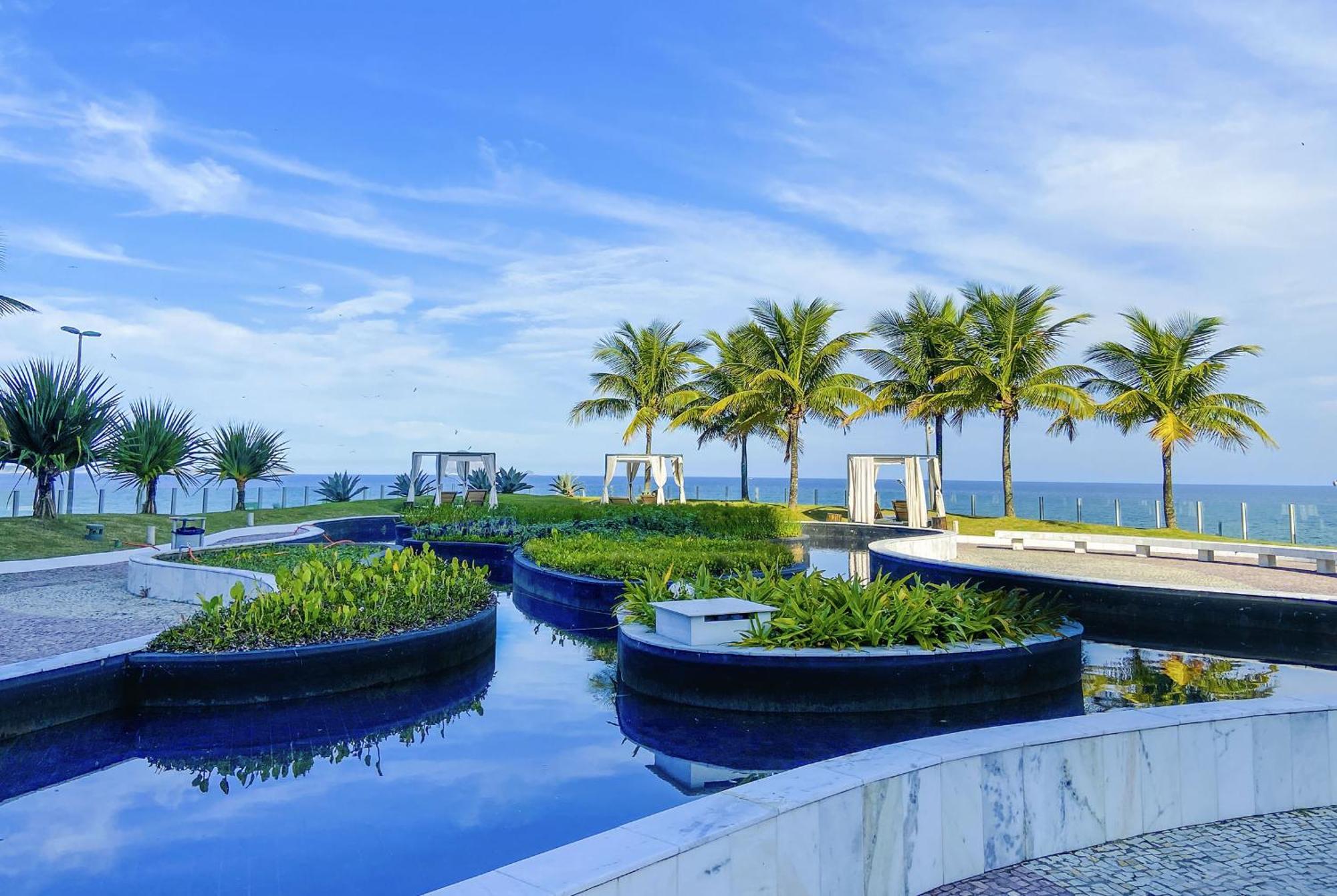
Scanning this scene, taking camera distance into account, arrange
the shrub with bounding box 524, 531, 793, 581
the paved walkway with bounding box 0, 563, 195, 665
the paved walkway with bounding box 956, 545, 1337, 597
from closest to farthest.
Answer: the paved walkway with bounding box 0, 563, 195, 665 < the shrub with bounding box 524, 531, 793, 581 < the paved walkway with bounding box 956, 545, 1337, 597

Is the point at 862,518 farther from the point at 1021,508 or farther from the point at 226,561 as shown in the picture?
the point at 1021,508

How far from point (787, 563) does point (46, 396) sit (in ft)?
51.2

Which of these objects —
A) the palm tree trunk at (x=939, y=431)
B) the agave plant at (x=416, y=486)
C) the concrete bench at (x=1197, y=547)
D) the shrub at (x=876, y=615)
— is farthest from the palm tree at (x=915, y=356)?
the shrub at (x=876, y=615)

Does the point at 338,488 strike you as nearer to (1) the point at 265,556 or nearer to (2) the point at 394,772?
(1) the point at 265,556

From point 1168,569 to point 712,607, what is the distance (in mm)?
11204

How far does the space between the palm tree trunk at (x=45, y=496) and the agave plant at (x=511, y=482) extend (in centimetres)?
2045

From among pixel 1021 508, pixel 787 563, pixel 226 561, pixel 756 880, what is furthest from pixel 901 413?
pixel 1021 508

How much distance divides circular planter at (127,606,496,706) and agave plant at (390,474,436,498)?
802 inches

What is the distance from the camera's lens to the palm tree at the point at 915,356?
29812 millimetres

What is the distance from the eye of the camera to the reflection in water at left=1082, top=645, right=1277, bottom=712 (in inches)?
268

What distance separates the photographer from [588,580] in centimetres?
1096

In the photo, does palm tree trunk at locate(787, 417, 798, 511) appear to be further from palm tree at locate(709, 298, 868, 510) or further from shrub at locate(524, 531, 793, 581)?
shrub at locate(524, 531, 793, 581)

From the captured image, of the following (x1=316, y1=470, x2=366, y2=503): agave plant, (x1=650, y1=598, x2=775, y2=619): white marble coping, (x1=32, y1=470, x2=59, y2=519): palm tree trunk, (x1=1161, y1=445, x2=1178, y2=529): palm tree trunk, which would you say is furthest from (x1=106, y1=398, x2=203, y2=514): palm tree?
(x1=1161, y1=445, x2=1178, y2=529): palm tree trunk

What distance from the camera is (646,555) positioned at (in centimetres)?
1207
